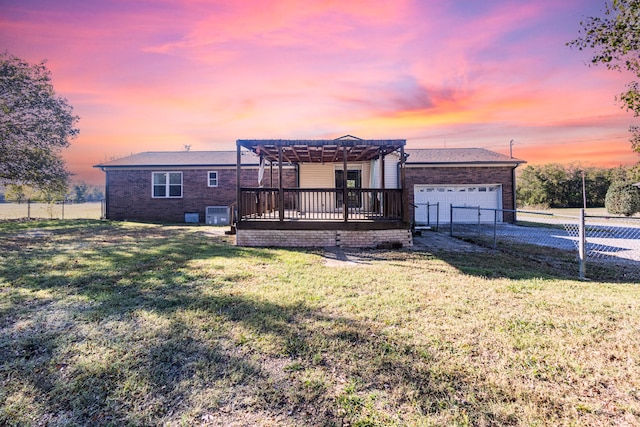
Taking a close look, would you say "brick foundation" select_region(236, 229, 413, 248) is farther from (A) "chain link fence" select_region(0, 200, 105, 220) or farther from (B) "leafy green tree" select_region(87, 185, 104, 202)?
(B) "leafy green tree" select_region(87, 185, 104, 202)

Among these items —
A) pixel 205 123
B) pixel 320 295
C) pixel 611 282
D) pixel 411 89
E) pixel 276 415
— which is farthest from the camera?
pixel 205 123

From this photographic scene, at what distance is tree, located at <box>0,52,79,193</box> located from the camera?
657 inches

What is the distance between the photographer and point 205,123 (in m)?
17.4

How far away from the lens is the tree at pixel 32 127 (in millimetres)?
16688

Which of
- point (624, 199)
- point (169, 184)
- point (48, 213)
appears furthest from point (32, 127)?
point (624, 199)

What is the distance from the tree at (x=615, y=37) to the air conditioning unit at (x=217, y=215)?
1697 centimetres

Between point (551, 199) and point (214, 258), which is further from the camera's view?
point (551, 199)

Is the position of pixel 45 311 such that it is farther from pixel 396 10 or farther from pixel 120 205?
pixel 120 205

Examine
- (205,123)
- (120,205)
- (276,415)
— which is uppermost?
(205,123)

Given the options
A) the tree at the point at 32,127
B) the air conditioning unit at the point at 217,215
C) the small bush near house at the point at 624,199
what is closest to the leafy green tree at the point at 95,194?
the tree at the point at 32,127

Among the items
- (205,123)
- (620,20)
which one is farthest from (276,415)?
(205,123)

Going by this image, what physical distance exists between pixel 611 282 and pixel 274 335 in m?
6.31

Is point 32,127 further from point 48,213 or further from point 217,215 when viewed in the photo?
point 217,215

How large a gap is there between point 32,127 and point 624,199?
1597 inches
